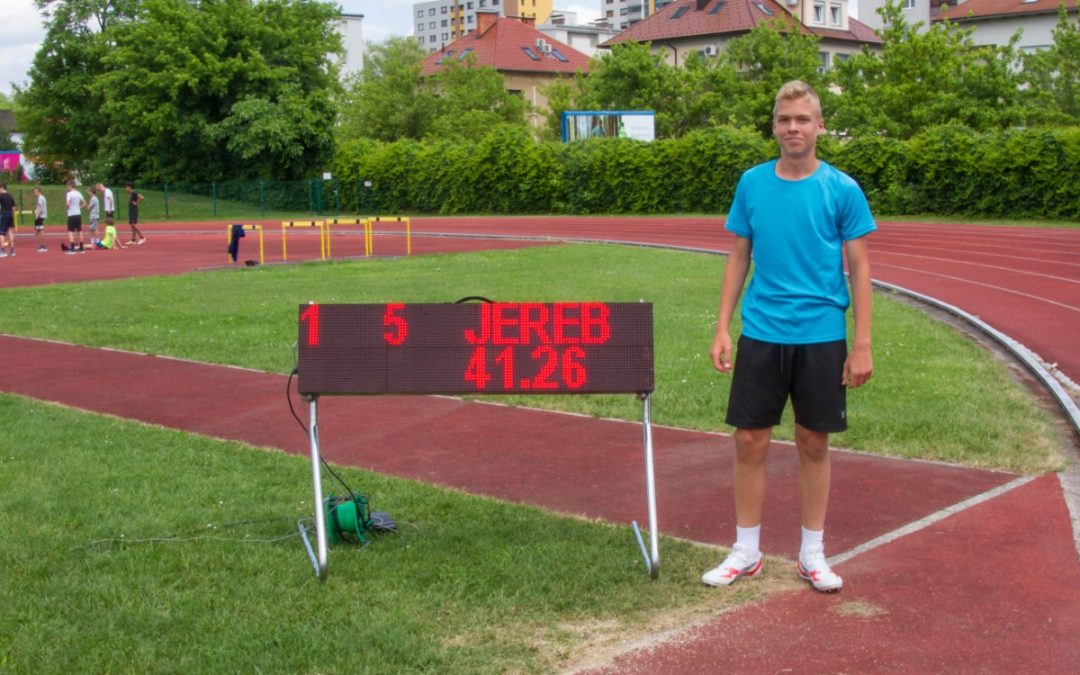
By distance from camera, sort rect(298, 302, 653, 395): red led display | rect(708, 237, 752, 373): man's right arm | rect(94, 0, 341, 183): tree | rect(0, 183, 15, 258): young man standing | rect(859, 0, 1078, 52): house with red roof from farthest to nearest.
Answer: rect(859, 0, 1078, 52): house with red roof < rect(94, 0, 341, 183): tree < rect(0, 183, 15, 258): young man standing < rect(298, 302, 653, 395): red led display < rect(708, 237, 752, 373): man's right arm

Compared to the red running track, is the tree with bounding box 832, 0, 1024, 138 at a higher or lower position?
higher

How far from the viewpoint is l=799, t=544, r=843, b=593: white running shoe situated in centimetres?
500

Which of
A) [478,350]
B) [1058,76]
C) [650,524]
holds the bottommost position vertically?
[650,524]

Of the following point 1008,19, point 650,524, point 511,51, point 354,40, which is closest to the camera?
point 650,524

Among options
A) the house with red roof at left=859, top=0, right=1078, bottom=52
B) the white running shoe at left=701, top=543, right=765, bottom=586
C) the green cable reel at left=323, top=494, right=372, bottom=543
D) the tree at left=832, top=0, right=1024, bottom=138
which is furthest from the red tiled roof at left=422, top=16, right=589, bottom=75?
the white running shoe at left=701, top=543, right=765, bottom=586

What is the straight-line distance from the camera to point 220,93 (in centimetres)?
5809

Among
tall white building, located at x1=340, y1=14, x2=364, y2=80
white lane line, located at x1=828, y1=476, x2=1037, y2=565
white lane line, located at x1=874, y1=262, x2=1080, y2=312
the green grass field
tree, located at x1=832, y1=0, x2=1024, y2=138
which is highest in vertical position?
tall white building, located at x1=340, y1=14, x2=364, y2=80

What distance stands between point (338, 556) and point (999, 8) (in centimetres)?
9253

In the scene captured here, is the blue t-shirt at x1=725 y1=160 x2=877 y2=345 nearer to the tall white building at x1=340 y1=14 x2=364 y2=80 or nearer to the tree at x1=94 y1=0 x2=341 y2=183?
the tree at x1=94 y1=0 x2=341 y2=183

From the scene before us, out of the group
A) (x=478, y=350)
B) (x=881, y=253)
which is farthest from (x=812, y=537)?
(x=881, y=253)

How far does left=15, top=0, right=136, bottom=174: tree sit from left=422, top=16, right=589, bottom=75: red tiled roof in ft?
117

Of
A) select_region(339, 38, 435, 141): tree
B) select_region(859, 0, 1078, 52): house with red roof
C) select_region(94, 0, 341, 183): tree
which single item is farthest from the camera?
select_region(859, 0, 1078, 52): house with red roof

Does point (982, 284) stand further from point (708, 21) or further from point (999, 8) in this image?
point (999, 8)

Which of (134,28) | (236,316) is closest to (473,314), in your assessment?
(236,316)
